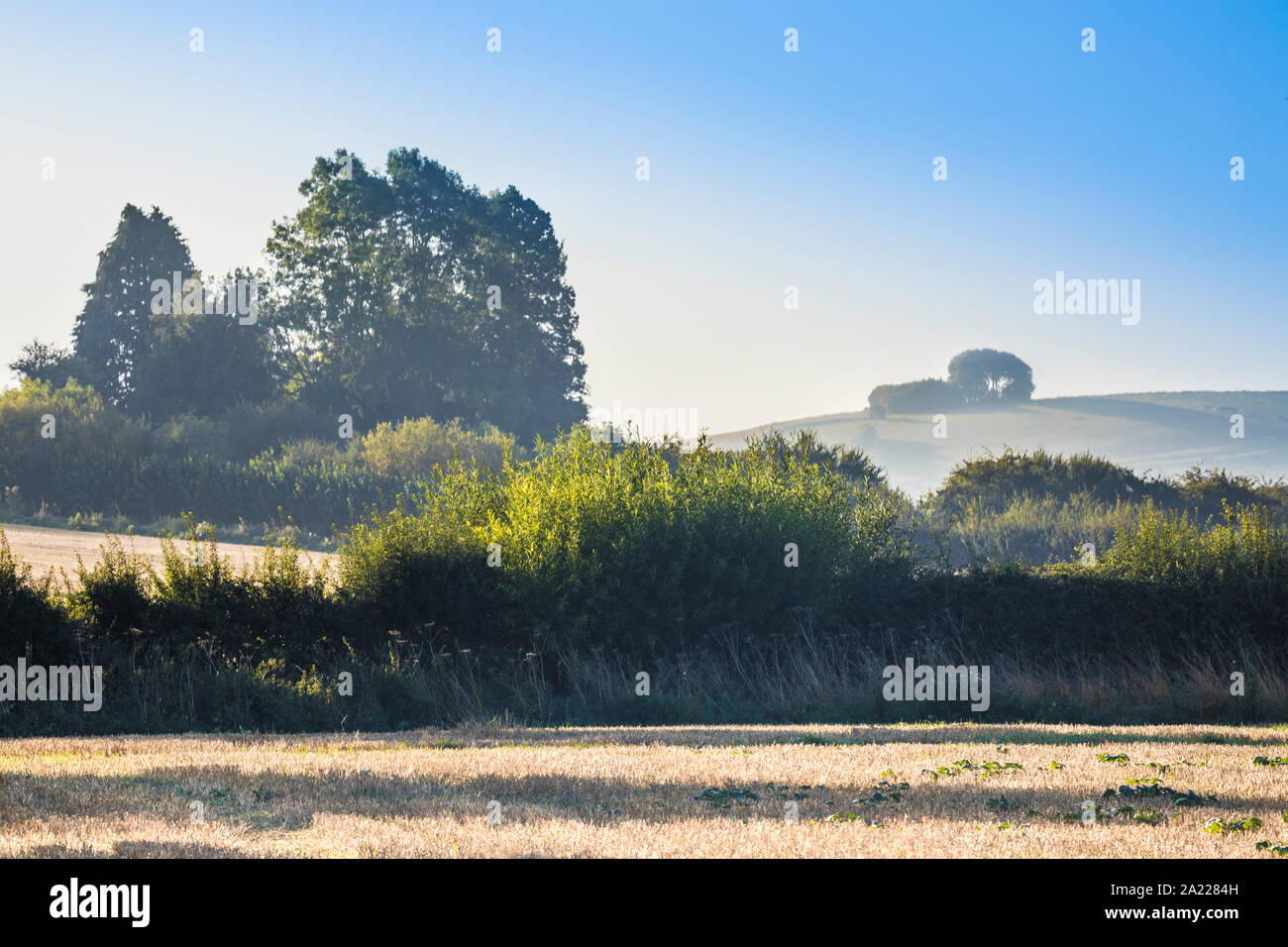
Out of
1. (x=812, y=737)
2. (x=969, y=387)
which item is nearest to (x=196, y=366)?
(x=812, y=737)

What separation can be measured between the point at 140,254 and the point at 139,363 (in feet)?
26.9

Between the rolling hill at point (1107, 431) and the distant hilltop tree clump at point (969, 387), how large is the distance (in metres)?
4.04

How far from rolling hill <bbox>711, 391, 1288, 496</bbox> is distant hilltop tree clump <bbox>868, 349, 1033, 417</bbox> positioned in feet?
13.3

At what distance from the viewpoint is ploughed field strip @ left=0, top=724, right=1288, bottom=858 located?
711 centimetres

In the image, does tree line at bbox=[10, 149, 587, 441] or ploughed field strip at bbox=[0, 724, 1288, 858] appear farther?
tree line at bbox=[10, 149, 587, 441]

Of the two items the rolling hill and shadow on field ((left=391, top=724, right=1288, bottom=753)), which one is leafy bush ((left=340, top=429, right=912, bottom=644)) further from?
the rolling hill

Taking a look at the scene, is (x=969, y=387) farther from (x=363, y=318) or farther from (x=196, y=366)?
(x=196, y=366)

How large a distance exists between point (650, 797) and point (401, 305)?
67.8 m

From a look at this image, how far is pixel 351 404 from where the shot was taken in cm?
6925

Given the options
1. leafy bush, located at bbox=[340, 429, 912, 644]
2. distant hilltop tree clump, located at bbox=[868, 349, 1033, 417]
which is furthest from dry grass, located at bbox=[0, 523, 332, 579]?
distant hilltop tree clump, located at bbox=[868, 349, 1033, 417]

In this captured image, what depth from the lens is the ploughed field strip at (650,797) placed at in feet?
23.3
